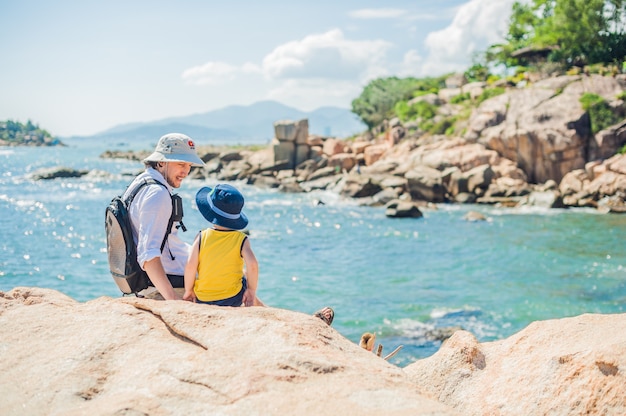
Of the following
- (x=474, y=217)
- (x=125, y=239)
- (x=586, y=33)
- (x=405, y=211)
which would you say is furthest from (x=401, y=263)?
(x=586, y=33)

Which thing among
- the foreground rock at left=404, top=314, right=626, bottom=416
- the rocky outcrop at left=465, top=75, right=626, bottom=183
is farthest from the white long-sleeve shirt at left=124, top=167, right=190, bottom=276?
the rocky outcrop at left=465, top=75, right=626, bottom=183

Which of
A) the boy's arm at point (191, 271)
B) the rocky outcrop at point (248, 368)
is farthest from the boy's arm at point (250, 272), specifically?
the rocky outcrop at point (248, 368)

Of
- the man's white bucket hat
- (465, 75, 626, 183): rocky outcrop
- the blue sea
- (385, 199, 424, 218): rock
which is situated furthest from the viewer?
(465, 75, 626, 183): rocky outcrop

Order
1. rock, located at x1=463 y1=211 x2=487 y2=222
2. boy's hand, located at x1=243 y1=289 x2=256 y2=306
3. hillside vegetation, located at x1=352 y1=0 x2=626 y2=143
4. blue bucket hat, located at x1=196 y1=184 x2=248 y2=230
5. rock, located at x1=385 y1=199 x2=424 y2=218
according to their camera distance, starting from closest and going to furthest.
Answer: blue bucket hat, located at x1=196 y1=184 x2=248 y2=230
boy's hand, located at x1=243 y1=289 x2=256 y2=306
rock, located at x1=463 y1=211 x2=487 y2=222
rock, located at x1=385 y1=199 x2=424 y2=218
hillside vegetation, located at x1=352 y1=0 x2=626 y2=143

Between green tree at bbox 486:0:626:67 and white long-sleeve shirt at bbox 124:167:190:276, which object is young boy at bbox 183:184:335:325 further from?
green tree at bbox 486:0:626:67

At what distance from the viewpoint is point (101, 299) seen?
423 centimetres

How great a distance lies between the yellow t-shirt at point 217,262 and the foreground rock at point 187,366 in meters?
1.09

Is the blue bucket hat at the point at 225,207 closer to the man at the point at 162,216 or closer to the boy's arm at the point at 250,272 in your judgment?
the boy's arm at the point at 250,272

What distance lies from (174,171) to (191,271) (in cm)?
93

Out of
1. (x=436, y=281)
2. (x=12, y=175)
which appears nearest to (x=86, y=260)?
(x=436, y=281)

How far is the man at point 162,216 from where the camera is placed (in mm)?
5016

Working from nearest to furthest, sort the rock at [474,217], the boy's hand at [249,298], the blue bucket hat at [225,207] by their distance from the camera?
the blue bucket hat at [225,207]
the boy's hand at [249,298]
the rock at [474,217]

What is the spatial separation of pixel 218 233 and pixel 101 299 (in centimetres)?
115

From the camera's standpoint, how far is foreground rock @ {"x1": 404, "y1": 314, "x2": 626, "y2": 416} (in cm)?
373
